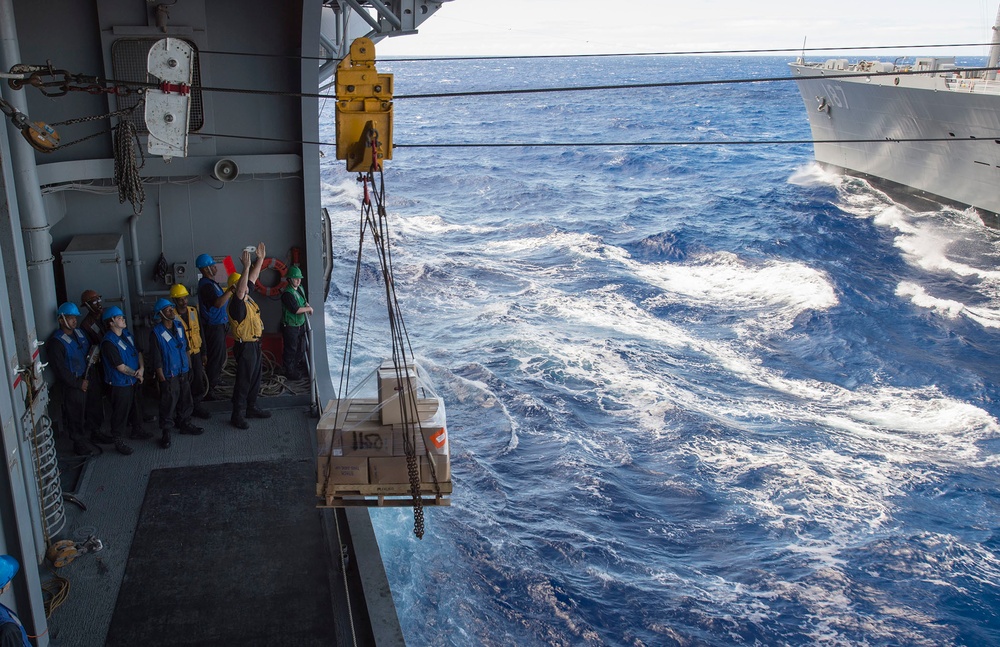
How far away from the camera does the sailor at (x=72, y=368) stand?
7605 millimetres

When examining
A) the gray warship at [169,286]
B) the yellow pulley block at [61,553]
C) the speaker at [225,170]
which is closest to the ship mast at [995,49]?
the gray warship at [169,286]

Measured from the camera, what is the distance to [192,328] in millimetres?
8594

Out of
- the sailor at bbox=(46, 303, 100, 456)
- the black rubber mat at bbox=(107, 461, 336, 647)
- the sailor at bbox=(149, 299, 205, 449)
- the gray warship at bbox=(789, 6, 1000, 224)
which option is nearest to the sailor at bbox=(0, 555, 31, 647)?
the black rubber mat at bbox=(107, 461, 336, 647)

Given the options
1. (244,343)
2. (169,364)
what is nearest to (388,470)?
(244,343)

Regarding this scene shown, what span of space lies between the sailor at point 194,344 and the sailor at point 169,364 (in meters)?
0.18

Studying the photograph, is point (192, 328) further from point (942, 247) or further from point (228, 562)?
point (942, 247)

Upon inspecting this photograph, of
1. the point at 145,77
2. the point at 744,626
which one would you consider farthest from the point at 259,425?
the point at 744,626

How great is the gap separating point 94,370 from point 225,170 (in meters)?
2.60

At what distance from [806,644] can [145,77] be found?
31.4 feet

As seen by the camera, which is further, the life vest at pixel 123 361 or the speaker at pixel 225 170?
the speaker at pixel 225 170

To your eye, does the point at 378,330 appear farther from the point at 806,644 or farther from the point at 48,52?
the point at 806,644

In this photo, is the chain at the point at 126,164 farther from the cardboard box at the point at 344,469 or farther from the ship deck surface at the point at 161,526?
the cardboard box at the point at 344,469

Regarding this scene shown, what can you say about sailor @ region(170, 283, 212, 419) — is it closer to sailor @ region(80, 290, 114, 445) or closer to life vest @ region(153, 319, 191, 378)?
life vest @ region(153, 319, 191, 378)

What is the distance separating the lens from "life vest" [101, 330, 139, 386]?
7898mm
